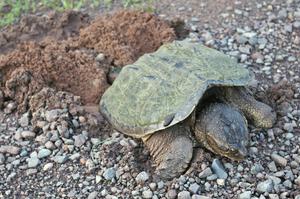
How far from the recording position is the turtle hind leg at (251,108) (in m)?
3.56

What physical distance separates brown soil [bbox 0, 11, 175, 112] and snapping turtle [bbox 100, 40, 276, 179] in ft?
1.19

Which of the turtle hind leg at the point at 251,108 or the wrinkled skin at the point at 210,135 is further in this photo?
the turtle hind leg at the point at 251,108

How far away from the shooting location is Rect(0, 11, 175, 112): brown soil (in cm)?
396

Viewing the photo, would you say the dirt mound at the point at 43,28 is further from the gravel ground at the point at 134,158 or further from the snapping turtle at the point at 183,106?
the snapping turtle at the point at 183,106

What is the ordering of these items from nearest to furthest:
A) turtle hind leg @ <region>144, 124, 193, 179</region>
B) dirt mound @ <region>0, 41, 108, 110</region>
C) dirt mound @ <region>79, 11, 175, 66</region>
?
1. turtle hind leg @ <region>144, 124, 193, 179</region>
2. dirt mound @ <region>0, 41, 108, 110</region>
3. dirt mound @ <region>79, 11, 175, 66</region>

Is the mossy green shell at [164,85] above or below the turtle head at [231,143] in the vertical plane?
above

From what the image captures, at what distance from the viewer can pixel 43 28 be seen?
15.1 ft

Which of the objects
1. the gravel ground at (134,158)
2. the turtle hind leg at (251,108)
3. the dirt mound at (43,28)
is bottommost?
the gravel ground at (134,158)

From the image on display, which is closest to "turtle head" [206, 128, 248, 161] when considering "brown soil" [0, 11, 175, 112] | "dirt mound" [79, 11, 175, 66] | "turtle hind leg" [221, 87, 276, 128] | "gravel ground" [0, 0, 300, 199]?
"gravel ground" [0, 0, 300, 199]

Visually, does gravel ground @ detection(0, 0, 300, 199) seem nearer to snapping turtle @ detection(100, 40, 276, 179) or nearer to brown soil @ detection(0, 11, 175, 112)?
snapping turtle @ detection(100, 40, 276, 179)

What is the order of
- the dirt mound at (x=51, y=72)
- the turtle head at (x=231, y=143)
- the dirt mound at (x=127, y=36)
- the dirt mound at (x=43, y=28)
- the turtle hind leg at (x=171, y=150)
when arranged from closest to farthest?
the turtle head at (x=231, y=143), the turtle hind leg at (x=171, y=150), the dirt mound at (x=51, y=72), the dirt mound at (x=127, y=36), the dirt mound at (x=43, y=28)

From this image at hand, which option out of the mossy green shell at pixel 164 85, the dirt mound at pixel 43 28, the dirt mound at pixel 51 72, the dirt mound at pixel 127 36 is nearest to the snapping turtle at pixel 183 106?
the mossy green shell at pixel 164 85

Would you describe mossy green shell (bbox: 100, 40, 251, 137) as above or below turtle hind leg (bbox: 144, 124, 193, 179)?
above

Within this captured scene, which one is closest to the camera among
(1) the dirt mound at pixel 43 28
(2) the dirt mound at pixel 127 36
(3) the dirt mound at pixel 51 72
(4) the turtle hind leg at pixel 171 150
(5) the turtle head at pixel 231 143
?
(5) the turtle head at pixel 231 143
